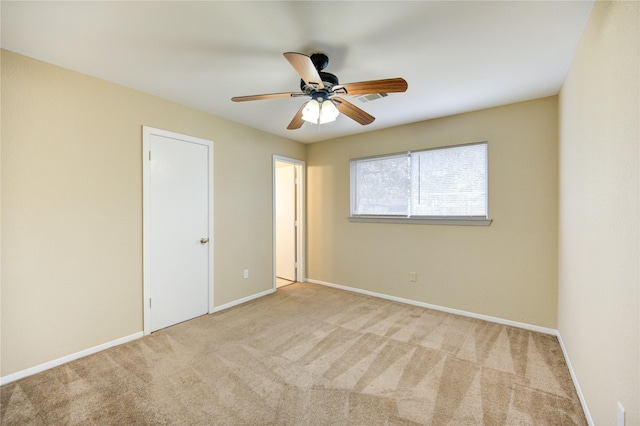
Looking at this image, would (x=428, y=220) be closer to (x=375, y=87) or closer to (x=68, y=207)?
(x=375, y=87)

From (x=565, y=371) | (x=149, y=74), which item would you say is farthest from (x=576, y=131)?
(x=149, y=74)

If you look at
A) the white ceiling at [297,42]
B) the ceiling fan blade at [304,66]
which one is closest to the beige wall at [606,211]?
the white ceiling at [297,42]

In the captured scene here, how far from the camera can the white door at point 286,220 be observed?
16.2 feet

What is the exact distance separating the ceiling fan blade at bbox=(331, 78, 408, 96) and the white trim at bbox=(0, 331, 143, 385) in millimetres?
3009

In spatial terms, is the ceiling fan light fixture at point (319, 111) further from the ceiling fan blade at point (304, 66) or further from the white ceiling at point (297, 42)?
the white ceiling at point (297, 42)

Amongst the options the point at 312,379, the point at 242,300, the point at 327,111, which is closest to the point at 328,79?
the point at 327,111

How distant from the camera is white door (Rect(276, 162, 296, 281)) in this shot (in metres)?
4.94

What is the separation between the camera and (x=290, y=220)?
4.97 meters

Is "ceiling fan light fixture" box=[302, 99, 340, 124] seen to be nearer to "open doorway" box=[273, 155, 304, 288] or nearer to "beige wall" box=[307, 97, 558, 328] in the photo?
"beige wall" box=[307, 97, 558, 328]

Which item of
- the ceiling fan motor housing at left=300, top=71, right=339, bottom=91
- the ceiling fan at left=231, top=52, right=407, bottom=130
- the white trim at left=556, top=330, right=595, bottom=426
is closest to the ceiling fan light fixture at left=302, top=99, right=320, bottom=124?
the ceiling fan at left=231, top=52, right=407, bottom=130

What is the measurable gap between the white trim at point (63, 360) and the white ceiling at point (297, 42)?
2.44 metres

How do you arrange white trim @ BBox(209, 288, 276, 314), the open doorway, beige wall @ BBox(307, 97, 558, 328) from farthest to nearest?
the open doorway, white trim @ BBox(209, 288, 276, 314), beige wall @ BBox(307, 97, 558, 328)

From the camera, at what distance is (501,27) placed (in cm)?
177

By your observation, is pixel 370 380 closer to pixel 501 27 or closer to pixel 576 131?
pixel 576 131
